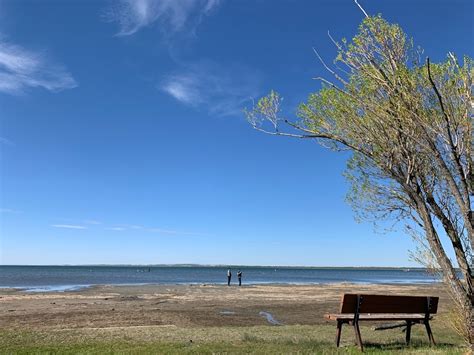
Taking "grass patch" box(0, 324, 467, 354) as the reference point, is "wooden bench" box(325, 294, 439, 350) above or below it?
above

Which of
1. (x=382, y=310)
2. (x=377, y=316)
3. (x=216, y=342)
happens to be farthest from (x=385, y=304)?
(x=216, y=342)

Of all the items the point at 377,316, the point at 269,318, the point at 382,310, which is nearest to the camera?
the point at 377,316

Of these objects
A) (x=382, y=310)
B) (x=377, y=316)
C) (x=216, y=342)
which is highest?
(x=382, y=310)

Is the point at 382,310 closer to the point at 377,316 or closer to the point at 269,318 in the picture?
the point at 377,316

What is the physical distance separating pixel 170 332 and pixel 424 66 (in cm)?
986

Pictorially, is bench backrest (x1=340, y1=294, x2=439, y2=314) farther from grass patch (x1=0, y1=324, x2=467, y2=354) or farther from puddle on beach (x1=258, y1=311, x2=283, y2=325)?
puddle on beach (x1=258, y1=311, x2=283, y2=325)

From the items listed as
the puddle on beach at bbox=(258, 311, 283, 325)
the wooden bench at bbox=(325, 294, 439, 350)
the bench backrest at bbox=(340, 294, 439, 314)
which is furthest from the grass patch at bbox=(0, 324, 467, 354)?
the puddle on beach at bbox=(258, 311, 283, 325)

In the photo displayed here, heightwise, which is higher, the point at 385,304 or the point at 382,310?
the point at 385,304

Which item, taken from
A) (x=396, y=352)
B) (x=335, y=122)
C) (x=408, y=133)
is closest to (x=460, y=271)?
(x=396, y=352)

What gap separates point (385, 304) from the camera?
1210cm

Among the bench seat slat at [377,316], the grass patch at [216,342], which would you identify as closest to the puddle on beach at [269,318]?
the grass patch at [216,342]

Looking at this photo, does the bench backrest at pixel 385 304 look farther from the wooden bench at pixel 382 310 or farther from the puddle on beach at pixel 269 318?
the puddle on beach at pixel 269 318

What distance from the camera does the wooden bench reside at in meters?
11.5

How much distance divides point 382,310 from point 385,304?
176 mm
